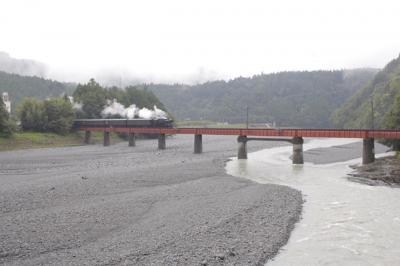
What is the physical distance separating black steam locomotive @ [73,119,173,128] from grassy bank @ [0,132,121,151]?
393 cm

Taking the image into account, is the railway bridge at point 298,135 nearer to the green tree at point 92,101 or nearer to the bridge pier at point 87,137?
the bridge pier at point 87,137

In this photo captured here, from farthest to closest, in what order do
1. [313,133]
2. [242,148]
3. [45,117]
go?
1. [45,117]
2. [242,148]
3. [313,133]

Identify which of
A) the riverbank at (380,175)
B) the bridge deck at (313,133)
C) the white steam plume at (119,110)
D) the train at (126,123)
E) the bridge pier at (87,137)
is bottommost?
the riverbank at (380,175)

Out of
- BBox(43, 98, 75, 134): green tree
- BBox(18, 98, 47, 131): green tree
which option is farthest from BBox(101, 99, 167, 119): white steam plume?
BBox(18, 98, 47, 131): green tree

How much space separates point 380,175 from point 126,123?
238 ft

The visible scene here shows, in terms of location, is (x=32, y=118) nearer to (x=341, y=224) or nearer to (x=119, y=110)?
(x=119, y=110)

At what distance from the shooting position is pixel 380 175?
45719 millimetres

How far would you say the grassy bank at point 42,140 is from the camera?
8894cm

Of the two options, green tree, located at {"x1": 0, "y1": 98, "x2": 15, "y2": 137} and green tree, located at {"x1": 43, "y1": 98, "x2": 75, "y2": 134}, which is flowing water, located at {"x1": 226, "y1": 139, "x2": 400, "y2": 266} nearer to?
green tree, located at {"x1": 0, "y1": 98, "x2": 15, "y2": 137}

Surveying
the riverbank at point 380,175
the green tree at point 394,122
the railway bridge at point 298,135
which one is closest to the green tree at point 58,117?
the railway bridge at point 298,135

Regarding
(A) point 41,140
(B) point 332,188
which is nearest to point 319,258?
(B) point 332,188

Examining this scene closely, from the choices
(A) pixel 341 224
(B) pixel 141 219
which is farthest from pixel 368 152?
(B) pixel 141 219

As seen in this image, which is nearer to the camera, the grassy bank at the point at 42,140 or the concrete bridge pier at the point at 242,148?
the concrete bridge pier at the point at 242,148

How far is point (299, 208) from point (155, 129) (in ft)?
216
